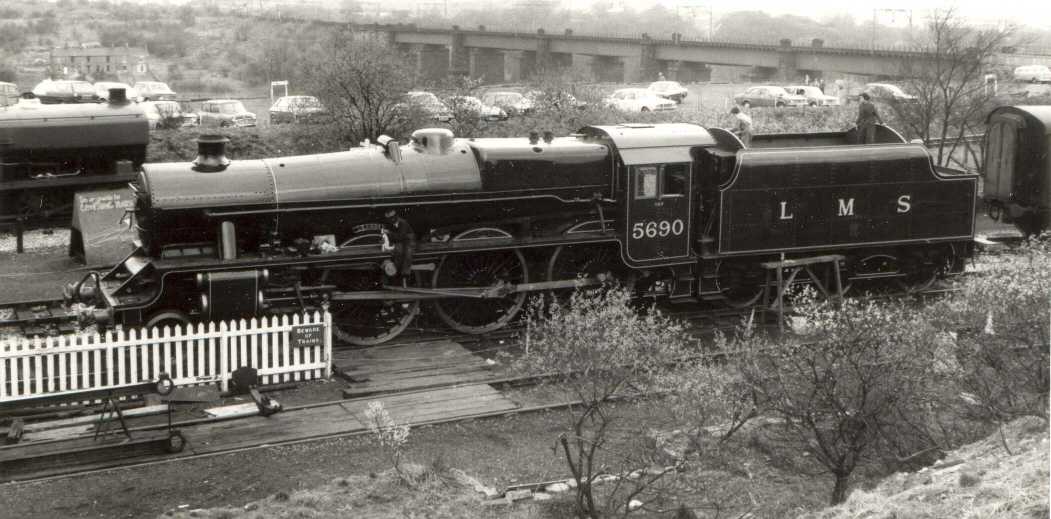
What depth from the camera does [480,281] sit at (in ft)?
51.2

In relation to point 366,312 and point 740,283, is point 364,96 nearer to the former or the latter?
point 740,283

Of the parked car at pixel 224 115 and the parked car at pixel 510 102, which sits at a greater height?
the parked car at pixel 510 102

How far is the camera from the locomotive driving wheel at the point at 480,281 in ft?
50.2

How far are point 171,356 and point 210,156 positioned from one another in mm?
2648

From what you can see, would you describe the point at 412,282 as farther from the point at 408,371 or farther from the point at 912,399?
the point at 912,399

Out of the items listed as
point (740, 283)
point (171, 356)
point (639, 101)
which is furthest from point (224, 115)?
point (171, 356)

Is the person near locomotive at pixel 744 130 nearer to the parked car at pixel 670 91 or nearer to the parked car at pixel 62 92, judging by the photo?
the parked car at pixel 62 92

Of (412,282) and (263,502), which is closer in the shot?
(263,502)

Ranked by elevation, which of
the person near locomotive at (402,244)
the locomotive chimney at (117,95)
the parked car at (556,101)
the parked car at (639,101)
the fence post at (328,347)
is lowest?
the fence post at (328,347)

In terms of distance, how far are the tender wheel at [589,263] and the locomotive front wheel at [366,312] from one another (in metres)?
2.22

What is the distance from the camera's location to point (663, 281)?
16766mm

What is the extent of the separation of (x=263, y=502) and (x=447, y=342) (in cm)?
564

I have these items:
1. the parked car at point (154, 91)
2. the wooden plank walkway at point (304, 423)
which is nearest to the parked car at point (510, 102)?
the parked car at point (154, 91)

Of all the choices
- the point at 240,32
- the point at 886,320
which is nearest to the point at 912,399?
the point at 886,320
